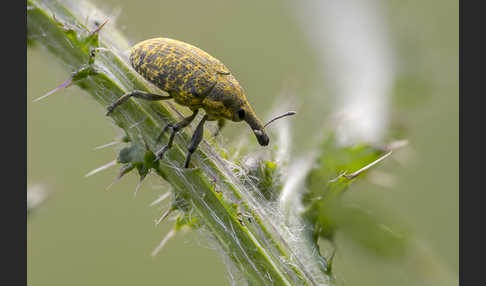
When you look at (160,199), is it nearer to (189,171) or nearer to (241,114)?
(189,171)

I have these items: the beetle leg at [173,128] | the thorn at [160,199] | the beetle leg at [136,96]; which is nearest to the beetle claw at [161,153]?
the beetle leg at [173,128]

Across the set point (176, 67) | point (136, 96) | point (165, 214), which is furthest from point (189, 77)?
point (165, 214)

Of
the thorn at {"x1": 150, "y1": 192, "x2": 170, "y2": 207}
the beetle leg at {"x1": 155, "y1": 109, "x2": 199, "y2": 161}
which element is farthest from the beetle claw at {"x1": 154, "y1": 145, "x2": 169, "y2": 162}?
the thorn at {"x1": 150, "y1": 192, "x2": 170, "y2": 207}

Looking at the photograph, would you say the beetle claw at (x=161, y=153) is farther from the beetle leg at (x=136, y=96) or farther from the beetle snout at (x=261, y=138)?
the beetle snout at (x=261, y=138)

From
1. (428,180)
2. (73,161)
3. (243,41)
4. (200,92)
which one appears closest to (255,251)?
(200,92)

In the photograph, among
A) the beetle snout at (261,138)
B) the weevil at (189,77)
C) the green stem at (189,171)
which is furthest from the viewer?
the beetle snout at (261,138)

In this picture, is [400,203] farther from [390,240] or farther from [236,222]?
[236,222]

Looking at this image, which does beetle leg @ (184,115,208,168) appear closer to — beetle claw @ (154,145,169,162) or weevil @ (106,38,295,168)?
weevil @ (106,38,295,168)
